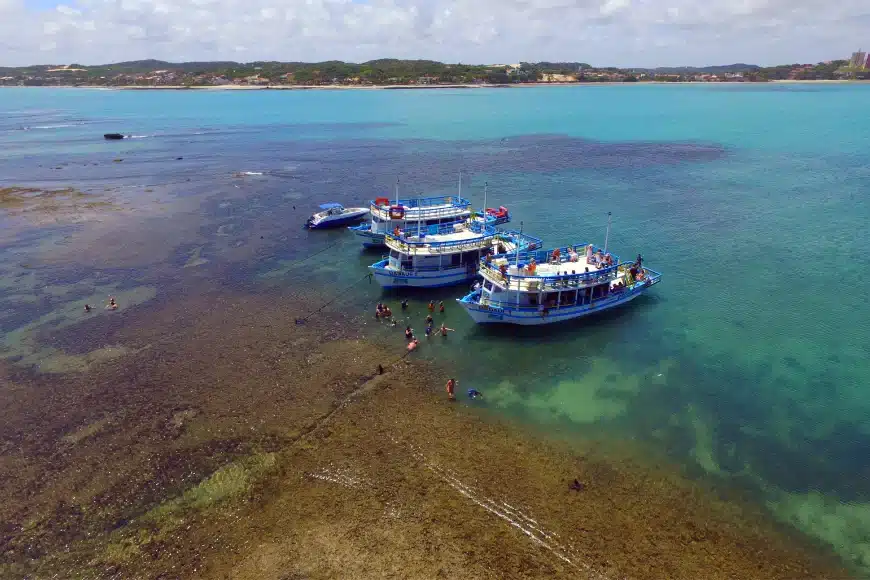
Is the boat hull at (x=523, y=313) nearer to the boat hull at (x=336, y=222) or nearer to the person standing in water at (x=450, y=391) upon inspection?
the person standing in water at (x=450, y=391)

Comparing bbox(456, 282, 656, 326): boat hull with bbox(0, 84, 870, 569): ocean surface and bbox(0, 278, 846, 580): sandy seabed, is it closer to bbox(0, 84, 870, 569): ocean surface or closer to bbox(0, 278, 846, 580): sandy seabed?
bbox(0, 84, 870, 569): ocean surface

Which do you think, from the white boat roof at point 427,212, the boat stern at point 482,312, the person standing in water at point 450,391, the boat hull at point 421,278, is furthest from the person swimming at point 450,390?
the white boat roof at point 427,212

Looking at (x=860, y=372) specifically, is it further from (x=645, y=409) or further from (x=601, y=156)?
(x=601, y=156)

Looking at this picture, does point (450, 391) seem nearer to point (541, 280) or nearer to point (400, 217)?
point (541, 280)

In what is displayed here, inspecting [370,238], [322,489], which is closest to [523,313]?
[322,489]

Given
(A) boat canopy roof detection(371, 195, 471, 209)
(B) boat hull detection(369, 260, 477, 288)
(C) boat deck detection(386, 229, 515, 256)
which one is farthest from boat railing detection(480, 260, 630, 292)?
(A) boat canopy roof detection(371, 195, 471, 209)
